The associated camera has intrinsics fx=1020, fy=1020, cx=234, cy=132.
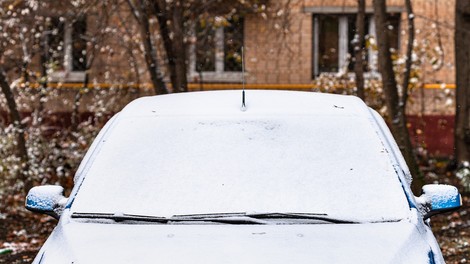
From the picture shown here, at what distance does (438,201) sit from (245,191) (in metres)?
0.90

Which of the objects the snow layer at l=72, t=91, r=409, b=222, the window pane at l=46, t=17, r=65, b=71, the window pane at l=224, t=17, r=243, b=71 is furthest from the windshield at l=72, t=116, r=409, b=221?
the window pane at l=224, t=17, r=243, b=71

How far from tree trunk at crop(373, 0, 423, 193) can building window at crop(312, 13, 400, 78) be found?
1105 cm

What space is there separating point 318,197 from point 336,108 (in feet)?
2.58

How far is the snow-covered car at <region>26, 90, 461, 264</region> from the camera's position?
4.03 meters

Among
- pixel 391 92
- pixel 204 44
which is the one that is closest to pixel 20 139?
pixel 391 92

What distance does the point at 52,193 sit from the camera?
491cm

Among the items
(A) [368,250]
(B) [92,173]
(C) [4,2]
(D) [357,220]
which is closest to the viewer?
(A) [368,250]

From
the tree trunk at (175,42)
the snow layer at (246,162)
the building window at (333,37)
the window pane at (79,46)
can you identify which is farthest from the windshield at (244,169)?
the building window at (333,37)

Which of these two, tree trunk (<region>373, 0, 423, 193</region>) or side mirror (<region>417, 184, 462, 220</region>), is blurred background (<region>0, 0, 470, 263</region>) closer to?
tree trunk (<region>373, 0, 423, 193</region>)

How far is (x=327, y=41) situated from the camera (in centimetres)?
2455

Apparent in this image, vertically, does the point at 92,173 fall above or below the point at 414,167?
above

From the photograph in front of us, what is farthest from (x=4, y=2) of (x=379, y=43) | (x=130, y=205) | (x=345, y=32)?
(x=130, y=205)

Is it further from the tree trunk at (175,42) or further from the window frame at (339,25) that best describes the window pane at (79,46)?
the tree trunk at (175,42)

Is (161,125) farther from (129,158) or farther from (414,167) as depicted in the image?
(414,167)
